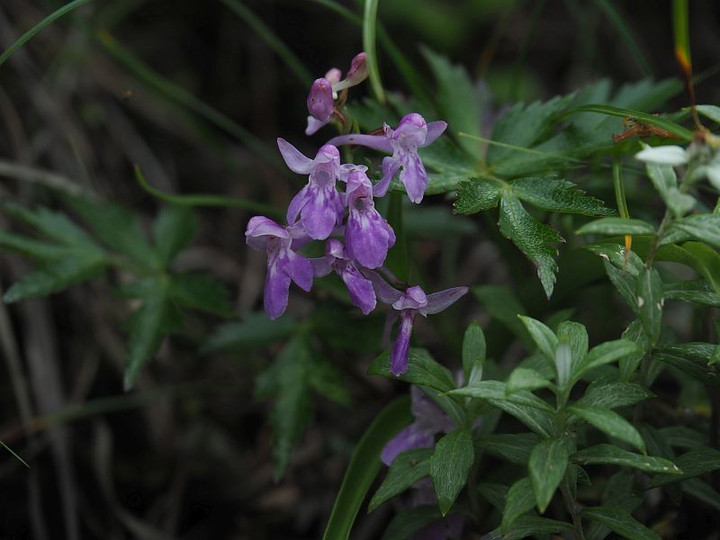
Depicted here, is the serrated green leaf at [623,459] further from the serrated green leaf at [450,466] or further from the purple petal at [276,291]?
the purple petal at [276,291]

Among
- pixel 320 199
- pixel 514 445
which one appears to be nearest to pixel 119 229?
pixel 320 199

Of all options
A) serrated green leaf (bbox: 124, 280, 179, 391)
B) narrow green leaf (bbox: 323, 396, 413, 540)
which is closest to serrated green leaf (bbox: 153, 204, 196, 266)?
serrated green leaf (bbox: 124, 280, 179, 391)

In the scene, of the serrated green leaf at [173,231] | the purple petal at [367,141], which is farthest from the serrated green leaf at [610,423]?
the serrated green leaf at [173,231]

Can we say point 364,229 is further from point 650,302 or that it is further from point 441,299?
point 650,302

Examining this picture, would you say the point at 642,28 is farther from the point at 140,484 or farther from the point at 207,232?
the point at 140,484

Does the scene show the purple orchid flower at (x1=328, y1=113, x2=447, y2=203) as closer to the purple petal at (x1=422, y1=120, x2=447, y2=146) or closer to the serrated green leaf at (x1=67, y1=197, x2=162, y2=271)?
the purple petal at (x1=422, y1=120, x2=447, y2=146)
